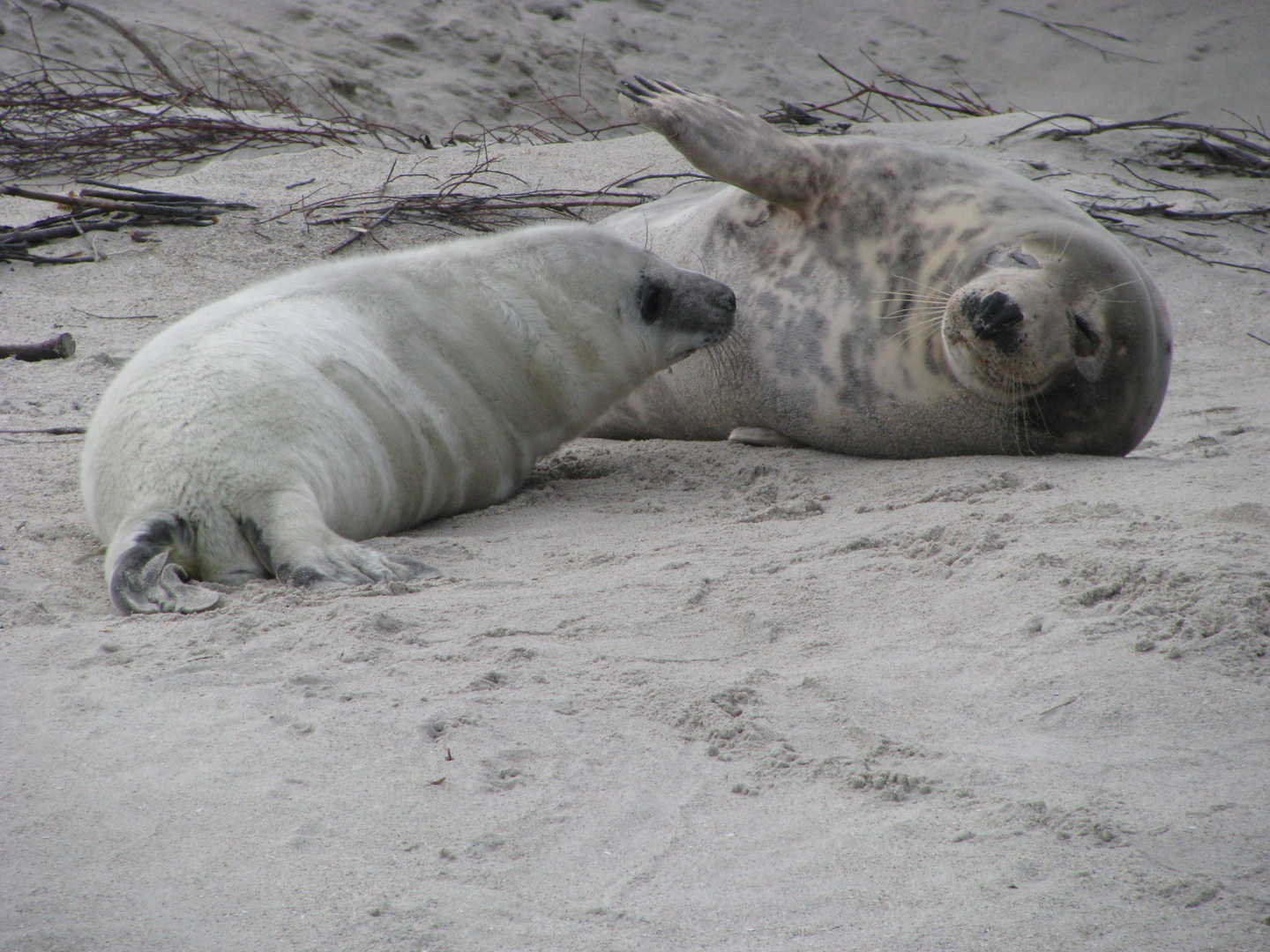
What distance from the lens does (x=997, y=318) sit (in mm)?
3119

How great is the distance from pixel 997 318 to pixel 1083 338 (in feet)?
0.97

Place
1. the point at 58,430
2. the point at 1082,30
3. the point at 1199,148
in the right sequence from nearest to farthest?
1. the point at 58,430
2. the point at 1199,148
3. the point at 1082,30

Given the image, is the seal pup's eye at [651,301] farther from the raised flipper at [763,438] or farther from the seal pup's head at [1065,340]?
the seal pup's head at [1065,340]

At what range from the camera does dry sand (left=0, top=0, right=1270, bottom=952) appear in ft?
4.11

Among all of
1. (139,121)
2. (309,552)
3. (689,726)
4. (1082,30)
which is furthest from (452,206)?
(1082,30)

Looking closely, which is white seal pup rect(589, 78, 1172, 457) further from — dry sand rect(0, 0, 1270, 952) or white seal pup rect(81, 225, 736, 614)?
white seal pup rect(81, 225, 736, 614)

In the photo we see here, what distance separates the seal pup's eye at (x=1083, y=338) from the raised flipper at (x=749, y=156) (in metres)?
0.93

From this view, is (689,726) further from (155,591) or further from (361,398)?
(361,398)

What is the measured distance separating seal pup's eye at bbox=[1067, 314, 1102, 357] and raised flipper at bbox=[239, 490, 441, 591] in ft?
6.14

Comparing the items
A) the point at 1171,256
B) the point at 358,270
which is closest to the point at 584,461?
the point at 358,270

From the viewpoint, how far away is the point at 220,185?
5723 millimetres

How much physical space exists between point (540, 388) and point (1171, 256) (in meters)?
3.71

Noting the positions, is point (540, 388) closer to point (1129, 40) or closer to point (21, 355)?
point (21, 355)

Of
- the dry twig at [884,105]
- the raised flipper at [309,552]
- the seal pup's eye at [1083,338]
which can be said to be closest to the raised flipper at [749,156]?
the seal pup's eye at [1083,338]
